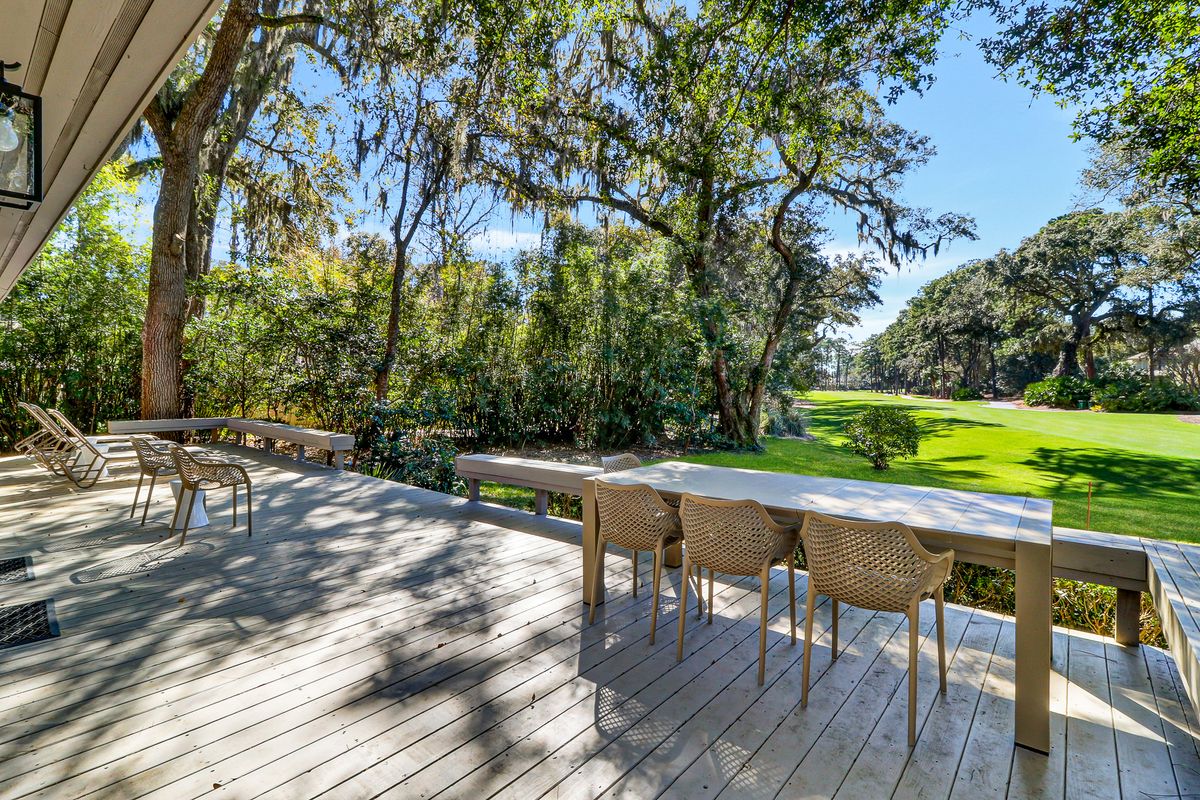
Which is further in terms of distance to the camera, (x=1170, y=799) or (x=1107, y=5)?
(x=1107, y=5)

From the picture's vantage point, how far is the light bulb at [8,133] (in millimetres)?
1801

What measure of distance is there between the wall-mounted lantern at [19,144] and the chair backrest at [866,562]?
3326mm

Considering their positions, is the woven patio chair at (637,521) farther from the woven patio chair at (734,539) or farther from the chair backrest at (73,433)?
the chair backrest at (73,433)

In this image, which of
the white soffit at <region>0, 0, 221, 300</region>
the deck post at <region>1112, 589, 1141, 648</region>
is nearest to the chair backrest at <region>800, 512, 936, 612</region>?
the deck post at <region>1112, 589, 1141, 648</region>

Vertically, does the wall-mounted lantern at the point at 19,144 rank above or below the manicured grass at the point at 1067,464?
above

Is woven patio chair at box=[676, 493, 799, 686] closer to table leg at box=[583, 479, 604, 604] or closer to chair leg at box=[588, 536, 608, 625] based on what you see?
chair leg at box=[588, 536, 608, 625]

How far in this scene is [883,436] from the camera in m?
8.85

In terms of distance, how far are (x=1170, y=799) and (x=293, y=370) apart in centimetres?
858

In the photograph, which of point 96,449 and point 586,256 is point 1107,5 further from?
point 96,449

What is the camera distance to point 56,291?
6828 millimetres

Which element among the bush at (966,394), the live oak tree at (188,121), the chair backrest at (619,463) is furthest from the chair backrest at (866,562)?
the bush at (966,394)

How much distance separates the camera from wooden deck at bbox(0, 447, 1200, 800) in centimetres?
159

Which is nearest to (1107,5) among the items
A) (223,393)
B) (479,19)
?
(479,19)

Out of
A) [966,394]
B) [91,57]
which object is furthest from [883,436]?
[966,394]
